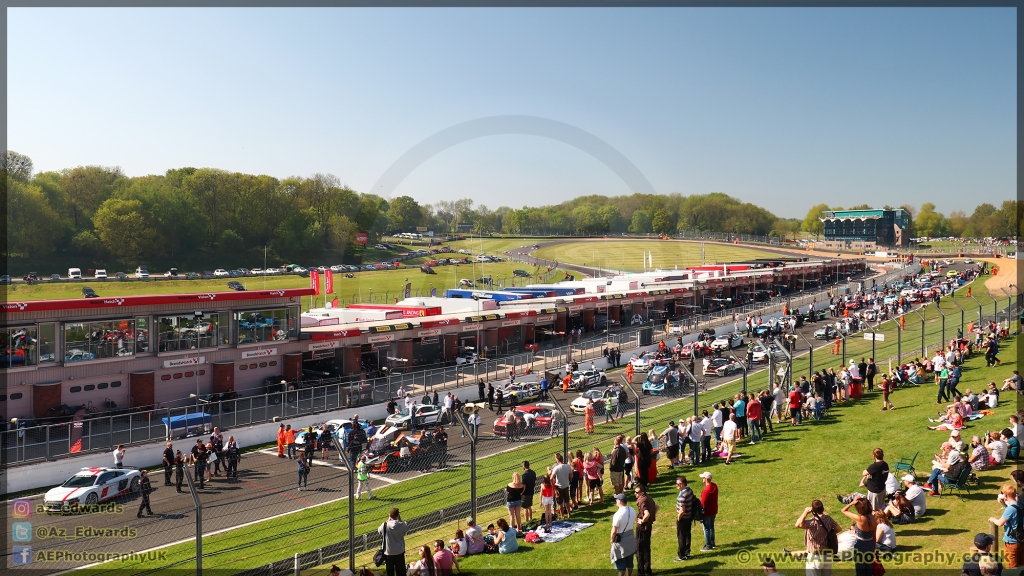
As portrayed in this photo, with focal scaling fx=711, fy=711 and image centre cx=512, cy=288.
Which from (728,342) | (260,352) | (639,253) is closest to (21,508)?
(260,352)

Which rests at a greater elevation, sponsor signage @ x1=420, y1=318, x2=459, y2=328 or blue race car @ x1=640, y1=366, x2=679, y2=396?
sponsor signage @ x1=420, y1=318, x2=459, y2=328

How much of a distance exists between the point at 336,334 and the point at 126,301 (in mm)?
9685

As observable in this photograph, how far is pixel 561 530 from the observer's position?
1327 centimetres

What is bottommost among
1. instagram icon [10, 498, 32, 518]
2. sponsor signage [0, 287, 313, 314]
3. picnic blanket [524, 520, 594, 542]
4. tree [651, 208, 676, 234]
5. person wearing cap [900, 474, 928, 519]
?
instagram icon [10, 498, 32, 518]

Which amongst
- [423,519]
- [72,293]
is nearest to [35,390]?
[423,519]

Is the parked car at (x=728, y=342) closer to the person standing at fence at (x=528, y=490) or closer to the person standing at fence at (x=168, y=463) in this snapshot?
the person standing at fence at (x=528, y=490)

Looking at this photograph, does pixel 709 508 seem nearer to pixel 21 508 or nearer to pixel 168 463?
pixel 168 463

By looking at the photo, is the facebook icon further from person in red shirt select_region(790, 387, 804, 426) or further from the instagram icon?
person in red shirt select_region(790, 387, 804, 426)

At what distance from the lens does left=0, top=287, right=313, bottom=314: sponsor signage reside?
963 inches

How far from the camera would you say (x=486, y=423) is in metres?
26.8

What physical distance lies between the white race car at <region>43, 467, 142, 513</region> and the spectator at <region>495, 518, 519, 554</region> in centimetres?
1128

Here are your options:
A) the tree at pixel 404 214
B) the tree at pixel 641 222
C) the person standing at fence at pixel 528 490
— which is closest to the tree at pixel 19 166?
the tree at pixel 404 214

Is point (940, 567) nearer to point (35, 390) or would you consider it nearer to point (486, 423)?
point (486, 423)

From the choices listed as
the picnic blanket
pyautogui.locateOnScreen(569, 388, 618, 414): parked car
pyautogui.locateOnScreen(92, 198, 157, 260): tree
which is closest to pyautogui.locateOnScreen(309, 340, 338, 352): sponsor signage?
pyautogui.locateOnScreen(569, 388, 618, 414): parked car
